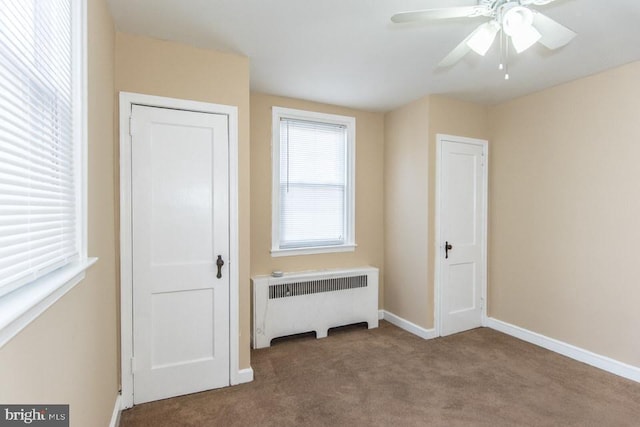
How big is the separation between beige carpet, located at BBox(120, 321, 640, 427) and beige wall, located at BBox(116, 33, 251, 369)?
44 centimetres

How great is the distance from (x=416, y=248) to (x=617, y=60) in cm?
232

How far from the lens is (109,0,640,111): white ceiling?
1936mm

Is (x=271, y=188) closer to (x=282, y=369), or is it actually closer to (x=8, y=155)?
→ (x=282, y=369)

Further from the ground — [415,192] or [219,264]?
[415,192]

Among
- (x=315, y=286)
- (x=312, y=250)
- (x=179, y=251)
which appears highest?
(x=179, y=251)

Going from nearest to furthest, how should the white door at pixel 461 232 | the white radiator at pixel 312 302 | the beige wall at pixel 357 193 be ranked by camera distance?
1. the white radiator at pixel 312 302
2. the beige wall at pixel 357 193
3. the white door at pixel 461 232

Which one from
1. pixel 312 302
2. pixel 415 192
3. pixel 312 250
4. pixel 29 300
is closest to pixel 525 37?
pixel 415 192

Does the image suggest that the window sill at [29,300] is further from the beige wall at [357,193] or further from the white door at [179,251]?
the beige wall at [357,193]

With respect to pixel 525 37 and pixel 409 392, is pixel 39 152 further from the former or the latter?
pixel 409 392

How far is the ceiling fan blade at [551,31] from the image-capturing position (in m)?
1.56

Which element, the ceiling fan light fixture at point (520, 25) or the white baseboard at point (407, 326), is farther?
the white baseboard at point (407, 326)

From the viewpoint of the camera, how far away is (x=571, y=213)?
299 centimetres

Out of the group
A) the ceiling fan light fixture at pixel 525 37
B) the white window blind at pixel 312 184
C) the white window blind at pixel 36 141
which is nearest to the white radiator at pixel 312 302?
the white window blind at pixel 312 184

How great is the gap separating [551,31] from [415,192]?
2050 mm
